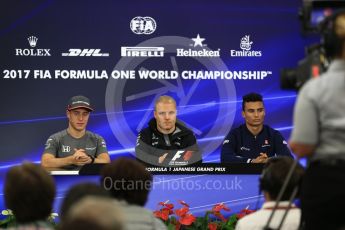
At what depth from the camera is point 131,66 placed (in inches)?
339

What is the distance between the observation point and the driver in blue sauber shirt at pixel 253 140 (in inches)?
316

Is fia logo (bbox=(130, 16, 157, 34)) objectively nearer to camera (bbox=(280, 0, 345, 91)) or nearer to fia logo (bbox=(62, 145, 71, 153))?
fia logo (bbox=(62, 145, 71, 153))

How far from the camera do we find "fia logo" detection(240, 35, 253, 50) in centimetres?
873

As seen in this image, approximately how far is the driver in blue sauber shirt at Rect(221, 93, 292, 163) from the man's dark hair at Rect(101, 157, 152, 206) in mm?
4074

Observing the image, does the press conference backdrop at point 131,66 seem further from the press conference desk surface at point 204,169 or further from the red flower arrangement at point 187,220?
the red flower arrangement at point 187,220

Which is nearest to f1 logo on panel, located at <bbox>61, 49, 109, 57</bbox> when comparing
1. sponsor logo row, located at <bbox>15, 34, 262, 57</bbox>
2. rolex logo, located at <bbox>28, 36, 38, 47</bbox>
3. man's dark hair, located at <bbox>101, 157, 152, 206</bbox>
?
sponsor logo row, located at <bbox>15, 34, 262, 57</bbox>

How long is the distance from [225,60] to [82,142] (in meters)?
1.96

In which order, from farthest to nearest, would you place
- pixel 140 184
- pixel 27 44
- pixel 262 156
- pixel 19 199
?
pixel 27 44
pixel 262 156
pixel 140 184
pixel 19 199

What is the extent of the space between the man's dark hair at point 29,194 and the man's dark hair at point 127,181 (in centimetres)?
52

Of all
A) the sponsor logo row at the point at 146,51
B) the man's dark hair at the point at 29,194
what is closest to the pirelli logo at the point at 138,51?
the sponsor logo row at the point at 146,51

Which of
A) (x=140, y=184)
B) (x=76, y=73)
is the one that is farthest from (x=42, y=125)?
(x=140, y=184)

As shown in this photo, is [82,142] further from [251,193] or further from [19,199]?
[19,199]

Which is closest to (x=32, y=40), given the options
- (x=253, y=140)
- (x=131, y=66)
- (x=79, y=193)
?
(x=131, y=66)

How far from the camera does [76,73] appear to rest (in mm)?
8594
